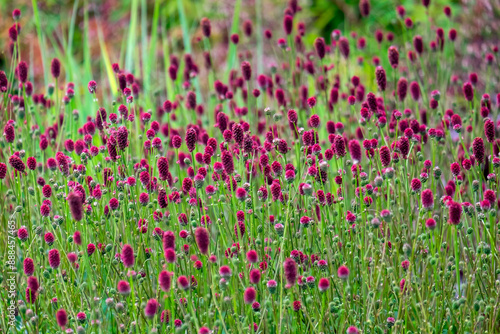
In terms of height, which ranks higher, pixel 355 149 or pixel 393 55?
pixel 393 55

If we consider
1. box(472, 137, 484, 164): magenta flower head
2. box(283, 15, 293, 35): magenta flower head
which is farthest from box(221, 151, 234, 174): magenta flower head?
box(283, 15, 293, 35): magenta flower head

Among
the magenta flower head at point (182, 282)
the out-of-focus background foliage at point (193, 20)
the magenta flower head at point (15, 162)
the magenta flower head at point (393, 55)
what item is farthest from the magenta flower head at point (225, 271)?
the out-of-focus background foliage at point (193, 20)

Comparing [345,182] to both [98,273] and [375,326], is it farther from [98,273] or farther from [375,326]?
[98,273]

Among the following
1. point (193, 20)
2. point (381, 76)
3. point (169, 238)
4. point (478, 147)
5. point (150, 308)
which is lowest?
point (150, 308)

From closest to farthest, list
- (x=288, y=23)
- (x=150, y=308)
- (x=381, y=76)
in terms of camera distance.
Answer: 1. (x=150, y=308)
2. (x=381, y=76)
3. (x=288, y=23)

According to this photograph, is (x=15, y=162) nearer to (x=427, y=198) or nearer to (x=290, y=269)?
(x=290, y=269)

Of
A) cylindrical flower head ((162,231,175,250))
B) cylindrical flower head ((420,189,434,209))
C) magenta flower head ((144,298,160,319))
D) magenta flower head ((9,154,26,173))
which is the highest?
magenta flower head ((9,154,26,173))

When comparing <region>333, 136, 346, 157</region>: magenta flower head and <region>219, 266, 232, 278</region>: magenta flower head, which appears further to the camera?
<region>333, 136, 346, 157</region>: magenta flower head

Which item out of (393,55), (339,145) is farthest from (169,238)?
(393,55)

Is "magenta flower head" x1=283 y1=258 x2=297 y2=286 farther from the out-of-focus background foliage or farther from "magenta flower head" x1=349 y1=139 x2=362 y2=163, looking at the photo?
the out-of-focus background foliage

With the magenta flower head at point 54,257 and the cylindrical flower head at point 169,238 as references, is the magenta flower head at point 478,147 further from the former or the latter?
the magenta flower head at point 54,257

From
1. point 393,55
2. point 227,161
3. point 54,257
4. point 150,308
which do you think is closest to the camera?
point 150,308

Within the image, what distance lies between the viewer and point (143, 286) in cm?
210

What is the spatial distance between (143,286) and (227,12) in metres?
6.61
